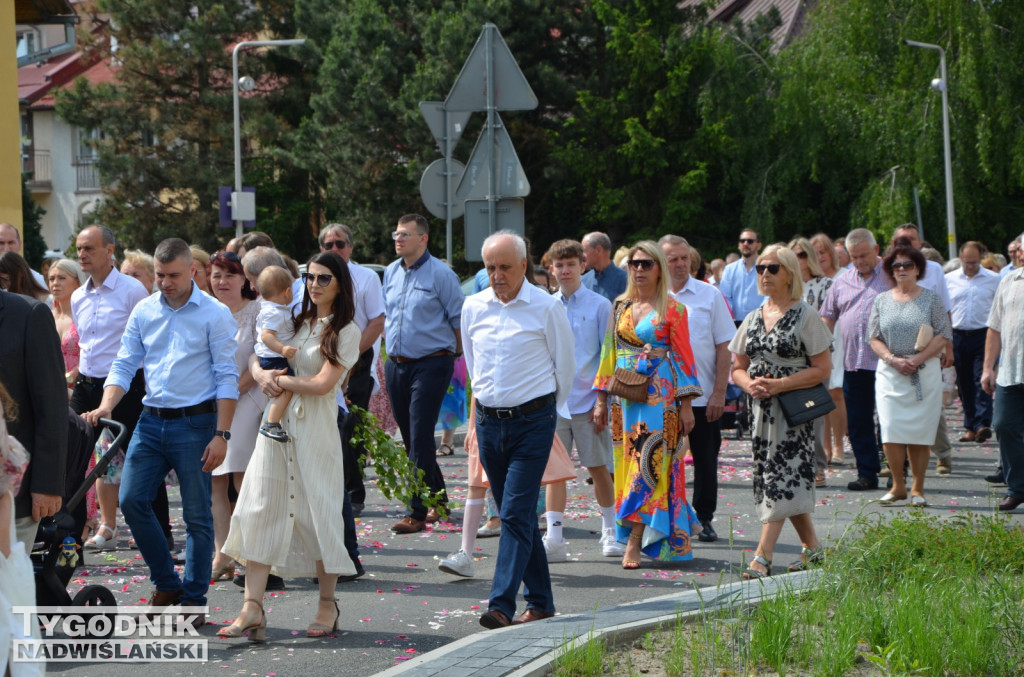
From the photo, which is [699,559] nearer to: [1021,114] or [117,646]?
[117,646]

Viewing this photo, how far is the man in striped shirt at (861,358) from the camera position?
1206 cm

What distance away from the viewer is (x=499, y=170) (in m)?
11.1

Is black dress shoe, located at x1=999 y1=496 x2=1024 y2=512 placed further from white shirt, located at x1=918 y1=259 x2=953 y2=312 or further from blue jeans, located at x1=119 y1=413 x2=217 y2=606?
blue jeans, located at x1=119 y1=413 x2=217 y2=606

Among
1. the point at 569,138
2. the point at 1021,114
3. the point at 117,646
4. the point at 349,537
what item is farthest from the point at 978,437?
the point at 569,138

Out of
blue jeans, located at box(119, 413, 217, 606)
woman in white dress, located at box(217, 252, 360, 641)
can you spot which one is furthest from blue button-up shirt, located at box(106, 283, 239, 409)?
woman in white dress, located at box(217, 252, 360, 641)

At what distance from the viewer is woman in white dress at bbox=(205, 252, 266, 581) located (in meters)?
8.55

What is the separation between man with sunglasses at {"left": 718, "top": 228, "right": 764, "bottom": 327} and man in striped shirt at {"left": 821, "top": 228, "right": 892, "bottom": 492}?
1.63 m

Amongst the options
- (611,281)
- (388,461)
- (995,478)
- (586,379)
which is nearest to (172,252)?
(388,461)

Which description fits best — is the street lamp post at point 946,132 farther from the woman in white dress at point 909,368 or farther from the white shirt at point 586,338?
the white shirt at point 586,338

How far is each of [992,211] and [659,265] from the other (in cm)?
3104

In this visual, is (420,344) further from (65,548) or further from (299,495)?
(65,548)

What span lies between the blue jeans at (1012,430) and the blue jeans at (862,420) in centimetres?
141

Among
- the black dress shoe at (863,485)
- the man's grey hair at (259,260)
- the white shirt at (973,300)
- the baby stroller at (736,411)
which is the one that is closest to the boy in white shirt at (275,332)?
the man's grey hair at (259,260)

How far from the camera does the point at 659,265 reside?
8898 millimetres
